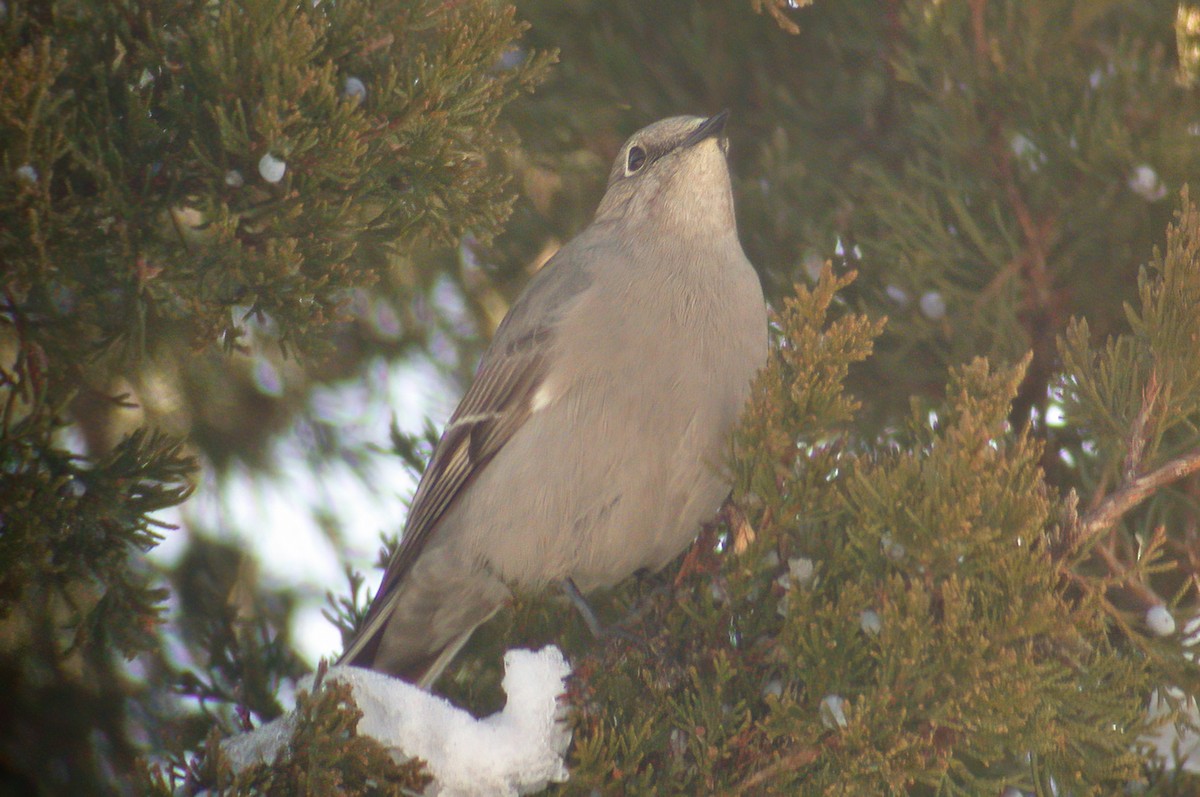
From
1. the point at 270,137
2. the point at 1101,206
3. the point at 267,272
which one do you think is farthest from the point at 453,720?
the point at 1101,206

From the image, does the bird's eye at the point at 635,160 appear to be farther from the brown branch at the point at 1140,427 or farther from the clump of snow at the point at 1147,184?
the brown branch at the point at 1140,427

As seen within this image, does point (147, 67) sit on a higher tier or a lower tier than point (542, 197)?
higher

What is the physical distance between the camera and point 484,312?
4.34 metres

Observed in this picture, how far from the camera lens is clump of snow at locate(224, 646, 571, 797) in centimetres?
228

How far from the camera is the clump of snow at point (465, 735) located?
89.6 inches

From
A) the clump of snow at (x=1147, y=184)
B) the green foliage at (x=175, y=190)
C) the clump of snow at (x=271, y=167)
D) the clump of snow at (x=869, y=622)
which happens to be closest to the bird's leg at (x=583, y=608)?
the clump of snow at (x=869, y=622)

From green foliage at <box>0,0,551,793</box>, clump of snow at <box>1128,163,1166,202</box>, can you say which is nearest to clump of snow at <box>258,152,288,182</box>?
green foliage at <box>0,0,551,793</box>

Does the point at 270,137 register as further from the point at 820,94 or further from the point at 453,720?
the point at 820,94

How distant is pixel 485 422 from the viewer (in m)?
3.57

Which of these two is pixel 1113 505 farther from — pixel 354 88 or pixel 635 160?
pixel 635 160

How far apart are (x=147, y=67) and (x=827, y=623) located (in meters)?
1.88

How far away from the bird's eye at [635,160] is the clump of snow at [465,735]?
6.84ft

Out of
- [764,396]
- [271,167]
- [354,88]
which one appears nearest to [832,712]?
[764,396]

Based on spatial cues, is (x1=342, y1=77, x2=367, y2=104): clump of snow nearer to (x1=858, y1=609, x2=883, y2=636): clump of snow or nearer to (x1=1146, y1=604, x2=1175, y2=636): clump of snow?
(x1=858, y1=609, x2=883, y2=636): clump of snow
